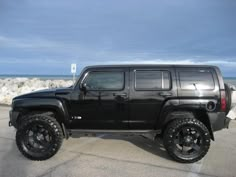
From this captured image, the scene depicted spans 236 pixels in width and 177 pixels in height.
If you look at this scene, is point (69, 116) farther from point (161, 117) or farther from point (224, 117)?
point (224, 117)

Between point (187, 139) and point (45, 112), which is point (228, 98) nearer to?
point (187, 139)

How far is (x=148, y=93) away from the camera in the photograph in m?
4.89

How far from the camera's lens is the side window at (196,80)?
4809mm

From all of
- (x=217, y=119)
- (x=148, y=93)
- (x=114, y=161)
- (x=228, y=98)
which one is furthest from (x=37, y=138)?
(x=228, y=98)

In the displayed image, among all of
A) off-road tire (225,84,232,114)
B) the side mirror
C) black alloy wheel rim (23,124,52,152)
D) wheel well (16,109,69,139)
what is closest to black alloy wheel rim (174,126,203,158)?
off-road tire (225,84,232,114)

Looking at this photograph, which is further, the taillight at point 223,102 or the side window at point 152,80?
the side window at point 152,80

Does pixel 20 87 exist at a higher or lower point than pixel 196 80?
lower

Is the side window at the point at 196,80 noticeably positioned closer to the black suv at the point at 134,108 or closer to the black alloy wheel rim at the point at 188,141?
the black suv at the point at 134,108

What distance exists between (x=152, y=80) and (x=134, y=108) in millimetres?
647

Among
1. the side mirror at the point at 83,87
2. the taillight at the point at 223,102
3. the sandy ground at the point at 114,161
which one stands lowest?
the sandy ground at the point at 114,161

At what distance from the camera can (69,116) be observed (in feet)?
16.5

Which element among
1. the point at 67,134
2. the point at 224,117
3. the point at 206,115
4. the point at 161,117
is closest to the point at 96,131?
the point at 67,134

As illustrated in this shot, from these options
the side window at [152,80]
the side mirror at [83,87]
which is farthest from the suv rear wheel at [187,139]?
the side mirror at [83,87]

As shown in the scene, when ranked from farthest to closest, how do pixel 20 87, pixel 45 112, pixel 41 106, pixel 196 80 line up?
pixel 20 87, pixel 45 112, pixel 41 106, pixel 196 80
